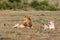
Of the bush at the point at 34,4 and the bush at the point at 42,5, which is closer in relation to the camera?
the bush at the point at 42,5

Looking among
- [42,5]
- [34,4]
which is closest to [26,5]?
[34,4]

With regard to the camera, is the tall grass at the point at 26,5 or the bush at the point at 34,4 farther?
the bush at the point at 34,4

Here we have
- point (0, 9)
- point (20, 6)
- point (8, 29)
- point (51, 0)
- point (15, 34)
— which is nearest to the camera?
point (15, 34)

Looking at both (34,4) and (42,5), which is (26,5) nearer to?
(34,4)

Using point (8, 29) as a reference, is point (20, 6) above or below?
below

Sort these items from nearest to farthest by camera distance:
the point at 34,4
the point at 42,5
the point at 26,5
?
the point at 42,5 → the point at 34,4 → the point at 26,5

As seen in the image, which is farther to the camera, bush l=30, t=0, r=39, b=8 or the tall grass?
bush l=30, t=0, r=39, b=8

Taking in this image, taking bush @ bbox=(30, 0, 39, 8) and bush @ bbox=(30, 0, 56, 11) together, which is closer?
bush @ bbox=(30, 0, 56, 11)

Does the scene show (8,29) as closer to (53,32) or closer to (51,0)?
(53,32)

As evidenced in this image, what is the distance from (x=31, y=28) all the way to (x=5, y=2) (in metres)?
7.67

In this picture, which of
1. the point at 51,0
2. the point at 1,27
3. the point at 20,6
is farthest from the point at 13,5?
the point at 1,27

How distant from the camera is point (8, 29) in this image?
918 cm

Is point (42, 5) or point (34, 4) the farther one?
point (34, 4)

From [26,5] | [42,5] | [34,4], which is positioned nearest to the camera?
[42,5]
